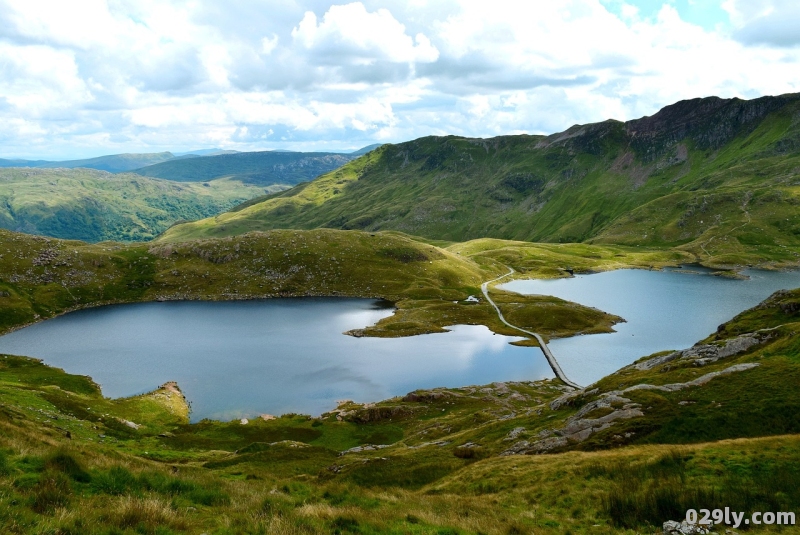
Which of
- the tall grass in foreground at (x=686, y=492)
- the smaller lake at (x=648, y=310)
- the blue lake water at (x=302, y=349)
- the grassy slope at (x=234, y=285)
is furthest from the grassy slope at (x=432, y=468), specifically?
the grassy slope at (x=234, y=285)

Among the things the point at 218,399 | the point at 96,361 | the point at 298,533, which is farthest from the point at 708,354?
the point at 96,361

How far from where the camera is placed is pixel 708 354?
46.2 metres

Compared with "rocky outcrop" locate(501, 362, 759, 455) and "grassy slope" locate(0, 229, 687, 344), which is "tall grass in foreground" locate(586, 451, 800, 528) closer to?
"rocky outcrop" locate(501, 362, 759, 455)

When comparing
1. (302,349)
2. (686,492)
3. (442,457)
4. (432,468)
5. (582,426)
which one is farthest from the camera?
(302,349)

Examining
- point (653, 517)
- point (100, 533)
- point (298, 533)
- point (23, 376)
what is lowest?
point (23, 376)

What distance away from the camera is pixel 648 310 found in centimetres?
14600

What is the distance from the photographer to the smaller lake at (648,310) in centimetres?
10419

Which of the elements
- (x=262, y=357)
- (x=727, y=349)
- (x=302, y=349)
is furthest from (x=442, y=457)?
(x=302, y=349)

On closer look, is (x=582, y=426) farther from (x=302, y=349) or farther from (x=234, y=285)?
(x=234, y=285)

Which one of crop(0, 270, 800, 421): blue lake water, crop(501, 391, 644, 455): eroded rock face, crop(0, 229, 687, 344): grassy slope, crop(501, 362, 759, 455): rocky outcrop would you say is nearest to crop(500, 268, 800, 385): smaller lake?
crop(0, 270, 800, 421): blue lake water

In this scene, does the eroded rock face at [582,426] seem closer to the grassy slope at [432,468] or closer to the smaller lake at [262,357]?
the grassy slope at [432,468]

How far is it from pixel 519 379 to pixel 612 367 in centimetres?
2120

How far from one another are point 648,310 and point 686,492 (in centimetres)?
14481

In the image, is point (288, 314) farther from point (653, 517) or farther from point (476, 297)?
point (653, 517)
